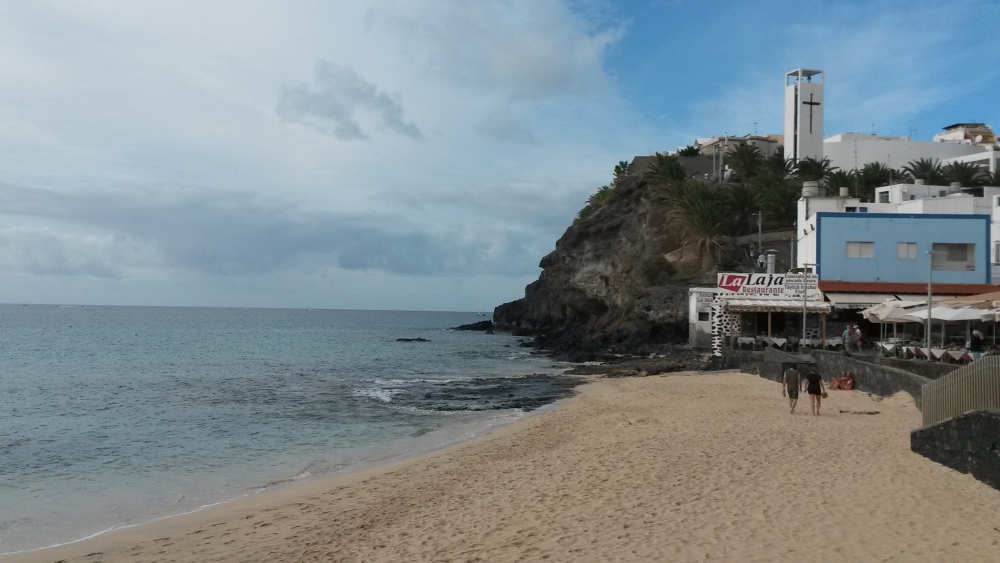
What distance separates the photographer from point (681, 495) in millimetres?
10109

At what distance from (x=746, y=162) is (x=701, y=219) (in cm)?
1772

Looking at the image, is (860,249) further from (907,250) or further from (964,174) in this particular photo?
(964,174)

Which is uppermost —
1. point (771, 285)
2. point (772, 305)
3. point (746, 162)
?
point (746, 162)

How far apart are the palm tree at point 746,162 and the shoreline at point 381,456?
46761mm

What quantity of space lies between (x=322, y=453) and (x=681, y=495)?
10.9 metres

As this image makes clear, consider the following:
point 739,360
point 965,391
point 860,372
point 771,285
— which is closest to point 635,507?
point 965,391

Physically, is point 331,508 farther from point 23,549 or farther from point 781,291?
point 781,291

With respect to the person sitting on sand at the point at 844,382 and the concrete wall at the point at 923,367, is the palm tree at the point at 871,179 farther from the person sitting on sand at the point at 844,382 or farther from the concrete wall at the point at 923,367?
the concrete wall at the point at 923,367

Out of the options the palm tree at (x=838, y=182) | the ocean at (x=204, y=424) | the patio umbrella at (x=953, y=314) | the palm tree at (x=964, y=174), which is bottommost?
the ocean at (x=204, y=424)

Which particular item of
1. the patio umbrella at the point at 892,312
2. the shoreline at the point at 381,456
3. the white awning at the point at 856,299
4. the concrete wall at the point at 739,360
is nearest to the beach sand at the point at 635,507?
the shoreline at the point at 381,456

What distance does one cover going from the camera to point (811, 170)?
60.2m

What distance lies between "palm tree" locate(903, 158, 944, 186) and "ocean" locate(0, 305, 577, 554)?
3776 centimetres

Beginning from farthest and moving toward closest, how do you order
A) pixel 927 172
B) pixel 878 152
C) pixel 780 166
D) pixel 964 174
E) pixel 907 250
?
pixel 878 152, pixel 780 166, pixel 927 172, pixel 964 174, pixel 907 250

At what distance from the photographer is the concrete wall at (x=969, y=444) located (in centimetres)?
976
